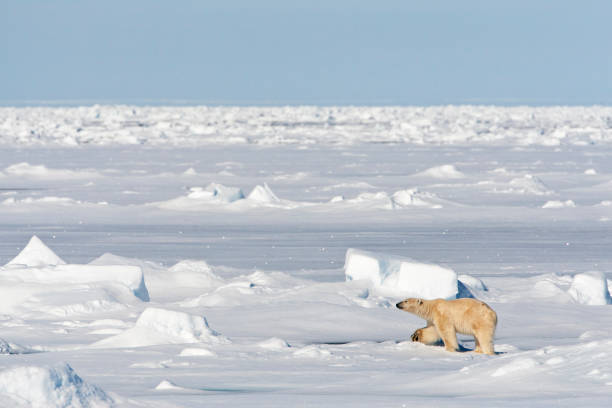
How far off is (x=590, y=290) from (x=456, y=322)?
9.93 feet

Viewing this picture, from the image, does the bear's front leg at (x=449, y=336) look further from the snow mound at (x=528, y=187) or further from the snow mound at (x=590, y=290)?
the snow mound at (x=528, y=187)

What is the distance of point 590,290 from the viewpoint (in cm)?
940

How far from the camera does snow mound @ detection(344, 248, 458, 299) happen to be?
904 cm

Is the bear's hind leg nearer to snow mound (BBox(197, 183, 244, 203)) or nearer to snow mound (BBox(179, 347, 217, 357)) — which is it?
snow mound (BBox(179, 347, 217, 357))

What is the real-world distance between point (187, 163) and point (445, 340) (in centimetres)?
2380

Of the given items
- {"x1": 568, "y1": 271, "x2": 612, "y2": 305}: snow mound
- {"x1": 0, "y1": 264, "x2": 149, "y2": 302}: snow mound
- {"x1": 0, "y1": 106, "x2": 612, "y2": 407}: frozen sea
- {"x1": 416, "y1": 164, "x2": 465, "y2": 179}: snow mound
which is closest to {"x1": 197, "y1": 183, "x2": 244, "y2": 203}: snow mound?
{"x1": 0, "y1": 106, "x2": 612, "y2": 407}: frozen sea

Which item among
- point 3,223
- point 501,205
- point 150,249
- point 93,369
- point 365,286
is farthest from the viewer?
point 501,205

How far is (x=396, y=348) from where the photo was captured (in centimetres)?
682

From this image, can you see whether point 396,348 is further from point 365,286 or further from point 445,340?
point 365,286

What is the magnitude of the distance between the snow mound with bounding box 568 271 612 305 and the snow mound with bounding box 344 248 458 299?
1095mm

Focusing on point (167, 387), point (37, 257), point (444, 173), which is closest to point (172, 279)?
point (37, 257)

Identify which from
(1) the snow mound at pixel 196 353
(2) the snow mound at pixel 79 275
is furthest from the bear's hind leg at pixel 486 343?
(2) the snow mound at pixel 79 275

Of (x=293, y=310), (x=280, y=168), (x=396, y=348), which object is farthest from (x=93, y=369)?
(x=280, y=168)

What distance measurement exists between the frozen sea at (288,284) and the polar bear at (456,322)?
5.3 inches
